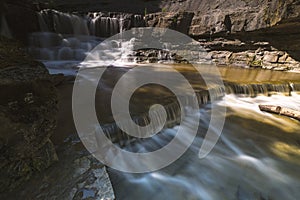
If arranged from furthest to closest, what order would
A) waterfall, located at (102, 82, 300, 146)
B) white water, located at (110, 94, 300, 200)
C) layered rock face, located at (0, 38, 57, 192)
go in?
waterfall, located at (102, 82, 300, 146), white water, located at (110, 94, 300, 200), layered rock face, located at (0, 38, 57, 192)

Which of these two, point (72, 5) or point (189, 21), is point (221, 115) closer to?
point (189, 21)

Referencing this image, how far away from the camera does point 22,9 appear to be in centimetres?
777

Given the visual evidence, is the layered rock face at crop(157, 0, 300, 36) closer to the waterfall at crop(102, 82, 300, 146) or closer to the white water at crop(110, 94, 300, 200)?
the waterfall at crop(102, 82, 300, 146)

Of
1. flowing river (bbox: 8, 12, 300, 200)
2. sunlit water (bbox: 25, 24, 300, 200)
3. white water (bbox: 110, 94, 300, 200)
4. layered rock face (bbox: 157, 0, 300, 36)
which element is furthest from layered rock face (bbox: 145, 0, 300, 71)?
white water (bbox: 110, 94, 300, 200)

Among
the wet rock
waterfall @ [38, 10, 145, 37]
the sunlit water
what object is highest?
the wet rock

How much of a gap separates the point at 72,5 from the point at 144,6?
19.6ft

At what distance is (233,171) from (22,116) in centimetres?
221

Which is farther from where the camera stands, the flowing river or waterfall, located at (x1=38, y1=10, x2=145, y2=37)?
waterfall, located at (x1=38, y1=10, x2=145, y2=37)

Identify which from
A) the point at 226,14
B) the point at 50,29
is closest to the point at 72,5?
the point at 50,29

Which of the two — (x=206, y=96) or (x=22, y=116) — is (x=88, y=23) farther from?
(x=22, y=116)

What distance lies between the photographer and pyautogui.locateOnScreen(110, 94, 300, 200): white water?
5.91 feet

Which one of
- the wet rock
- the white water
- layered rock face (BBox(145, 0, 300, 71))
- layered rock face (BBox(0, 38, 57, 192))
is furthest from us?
the wet rock

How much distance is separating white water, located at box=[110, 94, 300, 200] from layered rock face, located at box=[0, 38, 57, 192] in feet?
2.58

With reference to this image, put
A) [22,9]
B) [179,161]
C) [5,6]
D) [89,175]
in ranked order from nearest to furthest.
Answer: [89,175] < [179,161] < [5,6] < [22,9]
